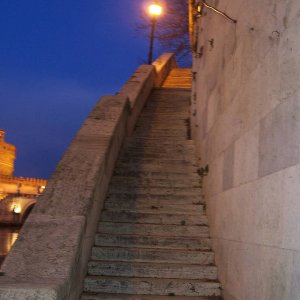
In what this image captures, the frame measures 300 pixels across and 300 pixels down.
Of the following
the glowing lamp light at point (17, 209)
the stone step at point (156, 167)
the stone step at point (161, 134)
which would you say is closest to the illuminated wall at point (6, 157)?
the glowing lamp light at point (17, 209)

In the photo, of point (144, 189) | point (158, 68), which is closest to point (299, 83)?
point (144, 189)

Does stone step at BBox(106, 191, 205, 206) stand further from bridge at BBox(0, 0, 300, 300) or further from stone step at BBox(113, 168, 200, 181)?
stone step at BBox(113, 168, 200, 181)

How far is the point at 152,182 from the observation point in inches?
299

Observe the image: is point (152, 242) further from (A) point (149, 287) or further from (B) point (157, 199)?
(B) point (157, 199)

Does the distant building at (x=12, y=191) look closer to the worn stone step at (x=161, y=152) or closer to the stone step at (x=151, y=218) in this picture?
the worn stone step at (x=161, y=152)

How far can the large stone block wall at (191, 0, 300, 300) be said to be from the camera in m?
3.14

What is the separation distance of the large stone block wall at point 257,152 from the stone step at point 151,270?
23cm

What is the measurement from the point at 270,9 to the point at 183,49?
22547 millimetres

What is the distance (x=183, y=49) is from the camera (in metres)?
26.0

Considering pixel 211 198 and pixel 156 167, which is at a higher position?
pixel 156 167

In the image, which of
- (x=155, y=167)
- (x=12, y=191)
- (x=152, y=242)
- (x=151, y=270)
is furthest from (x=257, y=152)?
(x=12, y=191)

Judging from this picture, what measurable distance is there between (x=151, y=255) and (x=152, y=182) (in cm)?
197

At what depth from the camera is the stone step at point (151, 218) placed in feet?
21.4

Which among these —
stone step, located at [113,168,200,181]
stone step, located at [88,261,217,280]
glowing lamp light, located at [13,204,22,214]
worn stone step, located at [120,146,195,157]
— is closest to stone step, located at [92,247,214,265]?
stone step, located at [88,261,217,280]
